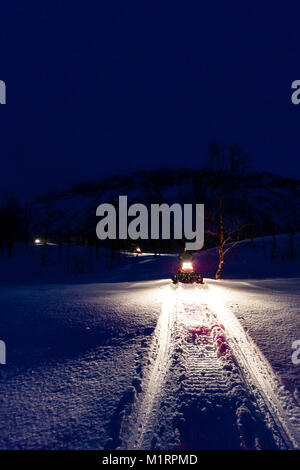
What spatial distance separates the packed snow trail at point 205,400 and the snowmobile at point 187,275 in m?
8.46

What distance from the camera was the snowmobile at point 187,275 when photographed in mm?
13820

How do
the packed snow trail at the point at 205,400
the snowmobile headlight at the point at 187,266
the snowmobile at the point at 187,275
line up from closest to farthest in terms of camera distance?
the packed snow trail at the point at 205,400 → the snowmobile at the point at 187,275 → the snowmobile headlight at the point at 187,266

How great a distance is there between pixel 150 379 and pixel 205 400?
36.4 inches

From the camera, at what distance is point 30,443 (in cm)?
253

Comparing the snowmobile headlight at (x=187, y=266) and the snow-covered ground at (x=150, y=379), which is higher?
the snowmobile headlight at (x=187, y=266)

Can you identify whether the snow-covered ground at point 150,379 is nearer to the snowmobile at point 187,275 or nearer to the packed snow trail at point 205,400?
the packed snow trail at point 205,400

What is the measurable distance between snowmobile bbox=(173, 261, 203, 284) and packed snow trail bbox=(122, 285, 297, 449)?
8.46 meters

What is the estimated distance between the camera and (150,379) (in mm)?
3670

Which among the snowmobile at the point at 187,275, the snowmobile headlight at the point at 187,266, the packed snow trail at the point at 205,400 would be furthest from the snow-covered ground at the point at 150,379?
the snowmobile headlight at the point at 187,266

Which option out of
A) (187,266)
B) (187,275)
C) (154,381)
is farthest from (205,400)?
(187,266)

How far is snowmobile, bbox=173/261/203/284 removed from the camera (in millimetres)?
13820

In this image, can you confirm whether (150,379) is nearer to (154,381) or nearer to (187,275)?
(154,381)

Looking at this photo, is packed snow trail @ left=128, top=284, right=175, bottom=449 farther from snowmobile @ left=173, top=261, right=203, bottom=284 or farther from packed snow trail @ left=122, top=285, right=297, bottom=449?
snowmobile @ left=173, top=261, right=203, bottom=284

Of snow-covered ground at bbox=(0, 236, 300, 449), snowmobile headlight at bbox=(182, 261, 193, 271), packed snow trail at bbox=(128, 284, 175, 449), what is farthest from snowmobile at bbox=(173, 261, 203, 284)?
packed snow trail at bbox=(128, 284, 175, 449)
